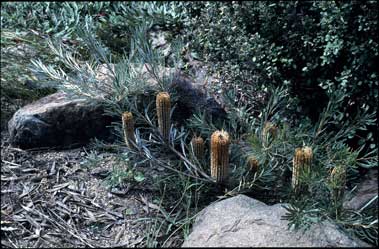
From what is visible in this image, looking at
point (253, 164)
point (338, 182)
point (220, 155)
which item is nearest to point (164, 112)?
point (220, 155)

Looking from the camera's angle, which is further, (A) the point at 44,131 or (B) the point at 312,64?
(B) the point at 312,64

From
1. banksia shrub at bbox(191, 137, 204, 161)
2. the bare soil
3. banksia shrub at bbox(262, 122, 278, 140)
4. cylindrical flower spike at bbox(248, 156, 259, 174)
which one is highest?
banksia shrub at bbox(262, 122, 278, 140)

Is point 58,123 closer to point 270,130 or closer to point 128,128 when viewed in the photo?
point 128,128

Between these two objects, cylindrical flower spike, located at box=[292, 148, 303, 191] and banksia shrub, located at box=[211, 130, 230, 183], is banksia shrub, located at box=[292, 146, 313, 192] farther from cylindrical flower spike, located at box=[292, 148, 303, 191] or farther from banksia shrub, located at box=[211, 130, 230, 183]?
banksia shrub, located at box=[211, 130, 230, 183]

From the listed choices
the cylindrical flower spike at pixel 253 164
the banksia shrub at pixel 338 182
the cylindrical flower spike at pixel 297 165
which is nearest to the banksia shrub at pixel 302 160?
the cylindrical flower spike at pixel 297 165

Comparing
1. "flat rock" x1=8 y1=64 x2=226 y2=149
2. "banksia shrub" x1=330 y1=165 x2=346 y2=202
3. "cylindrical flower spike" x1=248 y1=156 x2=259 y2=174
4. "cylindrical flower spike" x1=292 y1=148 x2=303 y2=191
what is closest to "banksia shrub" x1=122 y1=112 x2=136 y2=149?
"flat rock" x1=8 y1=64 x2=226 y2=149

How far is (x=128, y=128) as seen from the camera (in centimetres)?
395

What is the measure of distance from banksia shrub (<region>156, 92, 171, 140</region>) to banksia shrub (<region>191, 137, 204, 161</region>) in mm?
207

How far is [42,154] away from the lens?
177 inches

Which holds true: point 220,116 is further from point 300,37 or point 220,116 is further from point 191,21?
point 191,21

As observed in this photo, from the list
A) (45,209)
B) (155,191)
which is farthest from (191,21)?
(45,209)

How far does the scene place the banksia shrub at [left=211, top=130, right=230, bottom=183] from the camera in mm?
3658

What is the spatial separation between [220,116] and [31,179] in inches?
55.6

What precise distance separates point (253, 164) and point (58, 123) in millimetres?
1501
